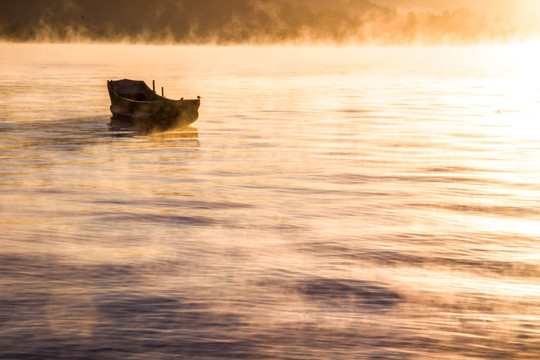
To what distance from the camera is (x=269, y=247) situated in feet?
48.1

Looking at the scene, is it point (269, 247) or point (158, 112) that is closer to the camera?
point (269, 247)

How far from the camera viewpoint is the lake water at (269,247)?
9930mm

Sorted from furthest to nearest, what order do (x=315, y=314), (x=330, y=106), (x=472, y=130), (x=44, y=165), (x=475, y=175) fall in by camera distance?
(x=330, y=106) → (x=472, y=130) → (x=44, y=165) → (x=475, y=175) → (x=315, y=314)

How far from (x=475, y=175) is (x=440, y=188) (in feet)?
8.90

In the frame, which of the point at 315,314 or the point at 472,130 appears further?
the point at 472,130

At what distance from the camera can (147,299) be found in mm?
11336

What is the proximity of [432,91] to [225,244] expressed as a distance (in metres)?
56.0

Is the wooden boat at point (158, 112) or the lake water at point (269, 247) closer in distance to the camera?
the lake water at point (269, 247)

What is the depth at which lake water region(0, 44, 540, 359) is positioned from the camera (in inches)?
391

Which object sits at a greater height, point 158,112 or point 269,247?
point 158,112

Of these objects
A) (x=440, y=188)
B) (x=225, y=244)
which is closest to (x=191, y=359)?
(x=225, y=244)

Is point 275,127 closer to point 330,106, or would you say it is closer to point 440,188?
point 330,106

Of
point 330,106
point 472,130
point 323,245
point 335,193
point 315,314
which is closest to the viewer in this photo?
point 315,314

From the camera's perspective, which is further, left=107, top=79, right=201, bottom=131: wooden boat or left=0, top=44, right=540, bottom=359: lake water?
left=107, top=79, right=201, bottom=131: wooden boat
